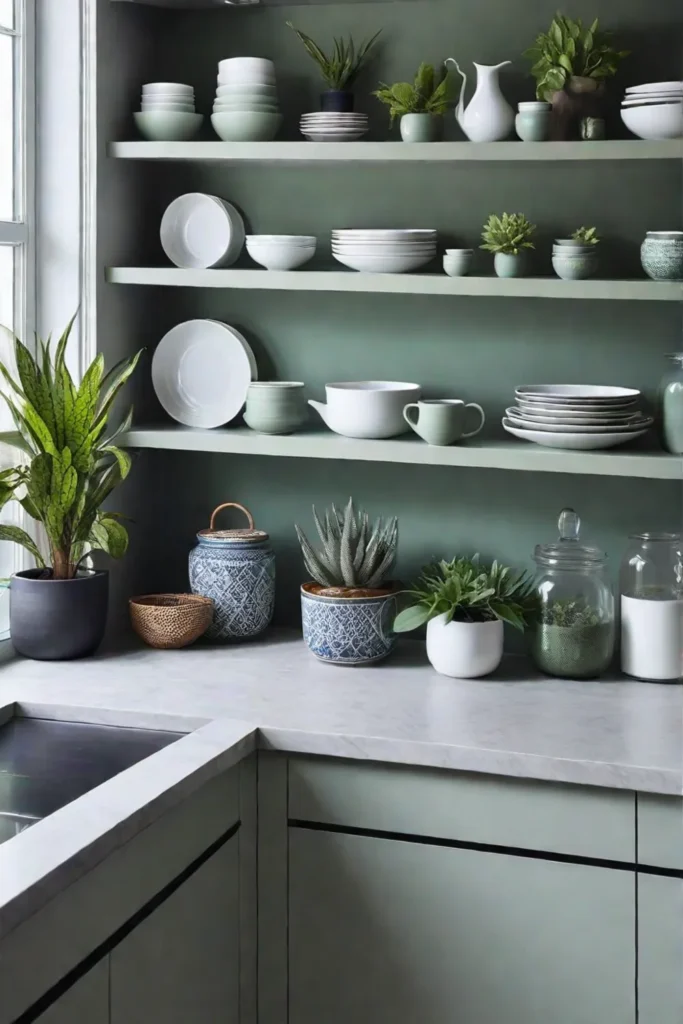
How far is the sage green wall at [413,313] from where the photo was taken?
8.12ft

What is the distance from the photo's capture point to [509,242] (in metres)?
2.38

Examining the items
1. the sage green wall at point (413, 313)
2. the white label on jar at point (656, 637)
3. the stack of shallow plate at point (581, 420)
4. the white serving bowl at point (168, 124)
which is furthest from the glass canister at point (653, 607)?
the white serving bowl at point (168, 124)

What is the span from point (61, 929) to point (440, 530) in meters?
1.37

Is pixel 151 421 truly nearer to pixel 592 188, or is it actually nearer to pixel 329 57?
pixel 329 57

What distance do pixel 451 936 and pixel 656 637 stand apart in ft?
2.40

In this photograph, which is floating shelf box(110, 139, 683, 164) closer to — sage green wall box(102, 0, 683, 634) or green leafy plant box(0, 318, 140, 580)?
sage green wall box(102, 0, 683, 634)

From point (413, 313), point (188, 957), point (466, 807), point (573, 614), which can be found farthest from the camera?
point (413, 313)

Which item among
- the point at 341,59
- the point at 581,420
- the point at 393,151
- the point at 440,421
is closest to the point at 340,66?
the point at 341,59

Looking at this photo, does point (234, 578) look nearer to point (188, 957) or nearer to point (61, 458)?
point (61, 458)

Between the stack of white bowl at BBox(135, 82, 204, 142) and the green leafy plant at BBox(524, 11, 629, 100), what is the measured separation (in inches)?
29.1

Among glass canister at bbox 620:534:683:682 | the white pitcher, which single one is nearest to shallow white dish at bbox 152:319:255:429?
the white pitcher

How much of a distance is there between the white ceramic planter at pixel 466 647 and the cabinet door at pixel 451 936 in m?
0.46

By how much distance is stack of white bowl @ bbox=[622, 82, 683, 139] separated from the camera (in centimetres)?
222

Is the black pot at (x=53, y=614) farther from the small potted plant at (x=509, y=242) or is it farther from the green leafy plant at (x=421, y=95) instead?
the green leafy plant at (x=421, y=95)
